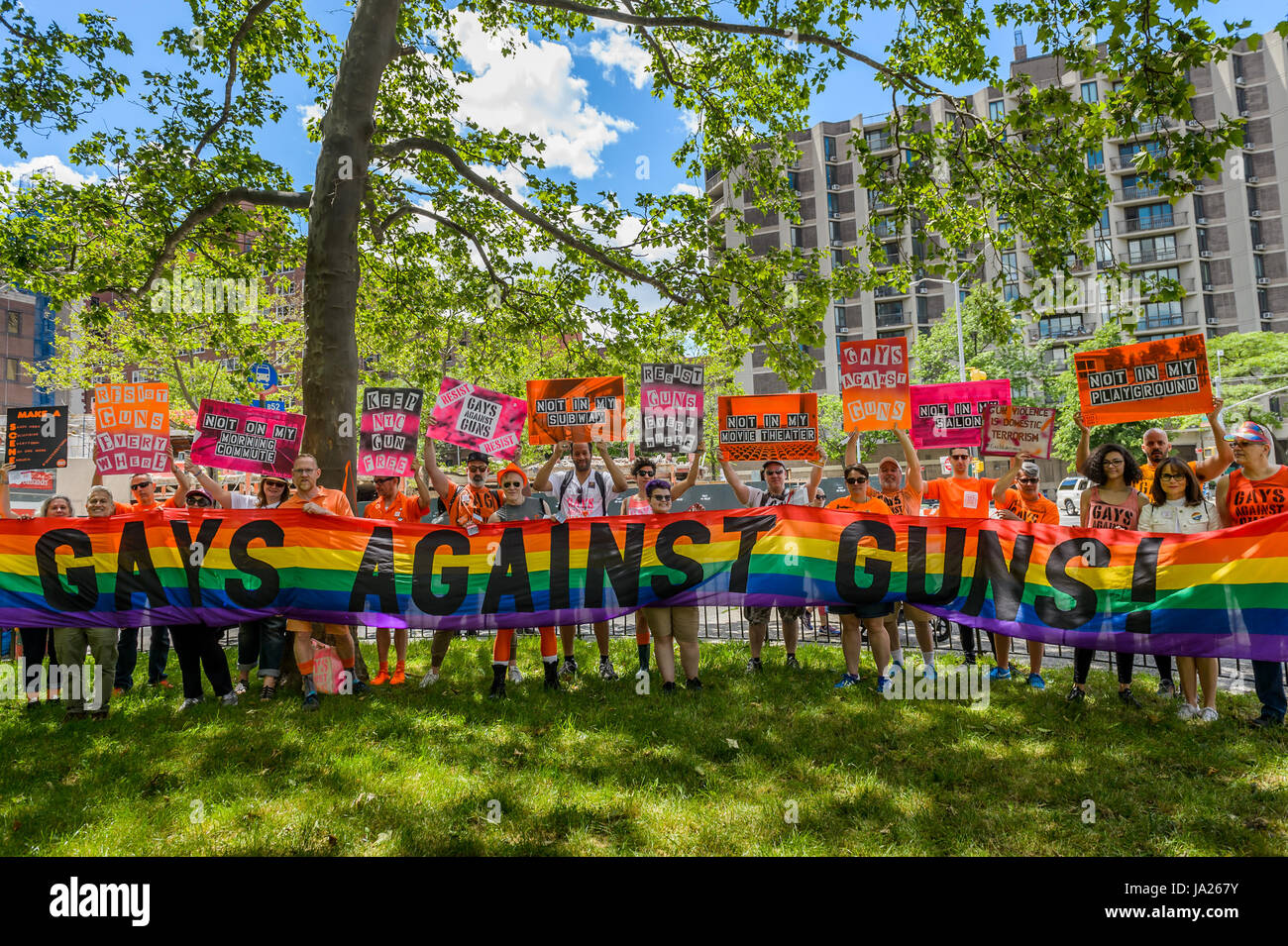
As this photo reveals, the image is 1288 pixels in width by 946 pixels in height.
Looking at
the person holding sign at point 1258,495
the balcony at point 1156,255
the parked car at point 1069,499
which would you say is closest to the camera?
the person holding sign at point 1258,495

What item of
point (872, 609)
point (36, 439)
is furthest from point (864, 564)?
point (36, 439)

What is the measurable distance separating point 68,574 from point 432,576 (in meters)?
3.49

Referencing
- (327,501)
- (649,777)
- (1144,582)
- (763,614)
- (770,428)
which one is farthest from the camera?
(770,428)

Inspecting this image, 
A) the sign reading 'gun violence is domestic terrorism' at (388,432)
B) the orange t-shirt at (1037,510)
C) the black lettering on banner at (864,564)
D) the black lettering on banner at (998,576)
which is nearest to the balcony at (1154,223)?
the orange t-shirt at (1037,510)

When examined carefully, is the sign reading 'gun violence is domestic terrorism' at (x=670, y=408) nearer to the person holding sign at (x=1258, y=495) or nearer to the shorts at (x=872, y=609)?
the shorts at (x=872, y=609)

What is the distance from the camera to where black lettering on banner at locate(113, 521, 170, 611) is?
683 centimetres

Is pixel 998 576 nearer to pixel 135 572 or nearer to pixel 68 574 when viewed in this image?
pixel 135 572

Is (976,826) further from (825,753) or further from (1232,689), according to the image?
(1232,689)

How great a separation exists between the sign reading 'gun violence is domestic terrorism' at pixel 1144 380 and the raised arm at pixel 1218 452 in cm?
11

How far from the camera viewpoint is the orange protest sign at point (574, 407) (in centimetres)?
866

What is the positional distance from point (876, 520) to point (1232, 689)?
149 inches

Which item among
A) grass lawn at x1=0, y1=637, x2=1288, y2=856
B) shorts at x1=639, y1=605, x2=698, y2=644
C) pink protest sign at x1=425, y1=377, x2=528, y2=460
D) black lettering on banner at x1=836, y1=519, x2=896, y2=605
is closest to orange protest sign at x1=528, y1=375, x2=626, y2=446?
pink protest sign at x1=425, y1=377, x2=528, y2=460

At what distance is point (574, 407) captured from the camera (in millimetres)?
8797
